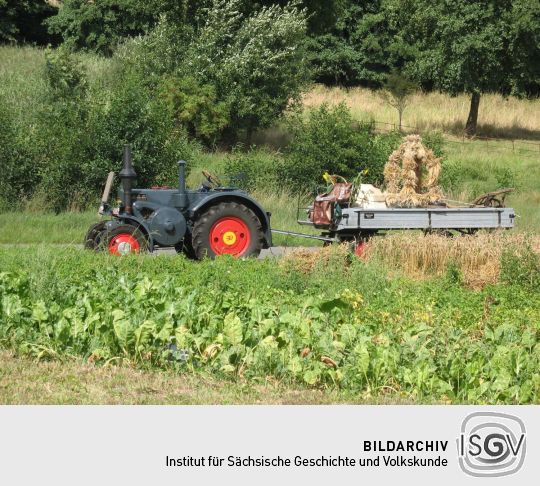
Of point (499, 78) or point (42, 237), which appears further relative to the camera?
point (499, 78)

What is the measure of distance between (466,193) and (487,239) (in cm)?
1242

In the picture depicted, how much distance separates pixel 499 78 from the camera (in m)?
53.3

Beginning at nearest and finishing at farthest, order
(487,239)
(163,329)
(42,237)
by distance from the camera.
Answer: (163,329), (487,239), (42,237)

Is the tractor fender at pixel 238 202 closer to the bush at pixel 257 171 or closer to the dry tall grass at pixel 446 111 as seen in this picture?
the bush at pixel 257 171

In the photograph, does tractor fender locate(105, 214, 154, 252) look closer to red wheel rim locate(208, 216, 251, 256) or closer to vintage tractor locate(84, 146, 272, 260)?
vintage tractor locate(84, 146, 272, 260)

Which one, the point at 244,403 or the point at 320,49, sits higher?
the point at 320,49

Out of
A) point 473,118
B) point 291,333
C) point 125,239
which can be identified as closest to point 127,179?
point 125,239

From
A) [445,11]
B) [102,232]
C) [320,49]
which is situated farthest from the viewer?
[320,49]

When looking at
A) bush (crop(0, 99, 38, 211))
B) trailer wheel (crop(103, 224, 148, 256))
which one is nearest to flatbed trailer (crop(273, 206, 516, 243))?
trailer wheel (crop(103, 224, 148, 256))

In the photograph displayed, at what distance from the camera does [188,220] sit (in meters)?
17.7

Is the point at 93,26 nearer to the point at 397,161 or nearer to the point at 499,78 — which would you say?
the point at 499,78

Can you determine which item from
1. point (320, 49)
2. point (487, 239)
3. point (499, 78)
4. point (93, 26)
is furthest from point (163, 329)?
point (320, 49)

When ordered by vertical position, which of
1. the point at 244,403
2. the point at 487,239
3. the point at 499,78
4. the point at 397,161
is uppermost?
the point at 499,78

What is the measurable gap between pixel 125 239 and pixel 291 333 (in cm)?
790
